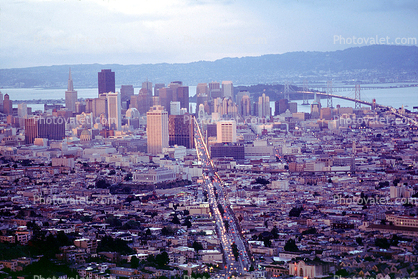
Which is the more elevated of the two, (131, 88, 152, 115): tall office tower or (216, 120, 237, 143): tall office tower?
(131, 88, 152, 115): tall office tower

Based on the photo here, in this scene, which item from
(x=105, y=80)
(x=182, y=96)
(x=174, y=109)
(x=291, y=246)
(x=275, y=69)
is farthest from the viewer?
(x=275, y=69)

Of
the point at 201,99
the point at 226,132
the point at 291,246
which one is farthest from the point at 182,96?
the point at 291,246

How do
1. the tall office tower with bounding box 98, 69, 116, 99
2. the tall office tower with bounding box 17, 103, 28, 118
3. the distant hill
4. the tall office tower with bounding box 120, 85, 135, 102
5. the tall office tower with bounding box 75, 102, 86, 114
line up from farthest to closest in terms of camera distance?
the tall office tower with bounding box 120, 85, 135, 102, the distant hill, the tall office tower with bounding box 98, 69, 116, 99, the tall office tower with bounding box 75, 102, 86, 114, the tall office tower with bounding box 17, 103, 28, 118

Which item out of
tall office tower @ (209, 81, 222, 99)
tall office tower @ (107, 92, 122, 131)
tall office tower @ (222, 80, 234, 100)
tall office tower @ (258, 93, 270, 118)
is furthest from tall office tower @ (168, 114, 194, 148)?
tall office tower @ (222, 80, 234, 100)

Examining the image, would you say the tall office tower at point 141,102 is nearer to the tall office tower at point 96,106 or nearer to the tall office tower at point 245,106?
the tall office tower at point 96,106

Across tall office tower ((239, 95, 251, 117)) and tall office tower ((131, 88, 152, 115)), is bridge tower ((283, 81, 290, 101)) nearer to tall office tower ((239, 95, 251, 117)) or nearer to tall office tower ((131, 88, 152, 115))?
tall office tower ((239, 95, 251, 117))

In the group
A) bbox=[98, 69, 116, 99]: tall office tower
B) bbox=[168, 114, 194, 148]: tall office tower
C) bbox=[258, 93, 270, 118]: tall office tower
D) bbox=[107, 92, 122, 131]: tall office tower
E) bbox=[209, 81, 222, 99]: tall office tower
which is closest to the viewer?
bbox=[168, 114, 194, 148]: tall office tower

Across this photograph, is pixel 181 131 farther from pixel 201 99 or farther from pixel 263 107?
pixel 201 99
